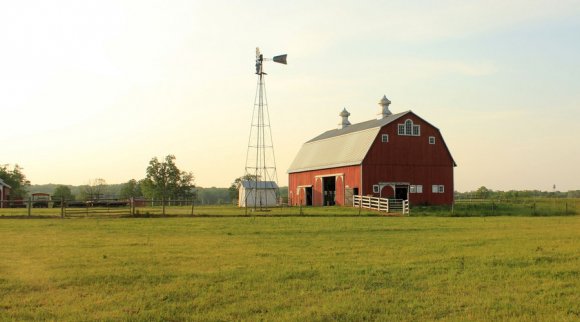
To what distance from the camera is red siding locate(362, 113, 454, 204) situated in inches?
2082

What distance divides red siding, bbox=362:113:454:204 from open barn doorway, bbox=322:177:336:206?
25.6ft

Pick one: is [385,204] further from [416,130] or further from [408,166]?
[416,130]

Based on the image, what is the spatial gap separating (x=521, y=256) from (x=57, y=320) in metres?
11.2

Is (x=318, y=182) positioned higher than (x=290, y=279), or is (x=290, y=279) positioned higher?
(x=318, y=182)

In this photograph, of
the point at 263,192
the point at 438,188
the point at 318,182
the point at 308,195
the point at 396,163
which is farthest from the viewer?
the point at 308,195

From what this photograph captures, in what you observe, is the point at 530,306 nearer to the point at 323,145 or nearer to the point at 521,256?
the point at 521,256

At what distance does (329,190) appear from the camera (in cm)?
6097

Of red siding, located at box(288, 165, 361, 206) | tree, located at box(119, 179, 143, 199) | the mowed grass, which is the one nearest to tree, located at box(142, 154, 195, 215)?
tree, located at box(119, 179, 143, 199)

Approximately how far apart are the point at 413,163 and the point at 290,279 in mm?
43206

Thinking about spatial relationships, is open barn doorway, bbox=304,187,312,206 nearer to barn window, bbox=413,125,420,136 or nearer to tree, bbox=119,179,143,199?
barn window, bbox=413,125,420,136

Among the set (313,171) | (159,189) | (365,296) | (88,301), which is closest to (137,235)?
(88,301)

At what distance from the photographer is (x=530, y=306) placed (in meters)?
9.80

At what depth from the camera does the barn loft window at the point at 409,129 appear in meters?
54.0

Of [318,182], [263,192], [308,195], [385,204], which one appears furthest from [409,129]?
[263,192]
